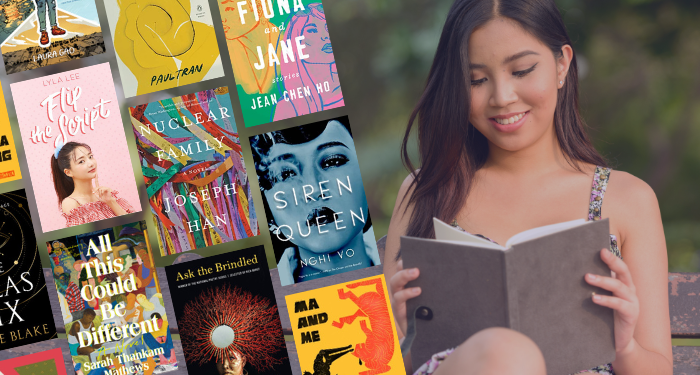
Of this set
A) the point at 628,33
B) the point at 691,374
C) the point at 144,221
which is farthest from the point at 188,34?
the point at 691,374

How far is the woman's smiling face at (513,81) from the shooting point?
6.25ft

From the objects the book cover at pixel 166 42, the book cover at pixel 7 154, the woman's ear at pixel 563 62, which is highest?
the book cover at pixel 166 42

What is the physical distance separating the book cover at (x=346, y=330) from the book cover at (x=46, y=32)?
4.87 ft

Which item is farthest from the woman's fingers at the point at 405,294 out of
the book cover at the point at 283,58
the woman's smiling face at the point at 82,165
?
the woman's smiling face at the point at 82,165

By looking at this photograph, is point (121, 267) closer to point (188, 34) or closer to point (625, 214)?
point (188, 34)

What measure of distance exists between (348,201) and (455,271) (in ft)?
2.52

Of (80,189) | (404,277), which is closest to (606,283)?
(404,277)

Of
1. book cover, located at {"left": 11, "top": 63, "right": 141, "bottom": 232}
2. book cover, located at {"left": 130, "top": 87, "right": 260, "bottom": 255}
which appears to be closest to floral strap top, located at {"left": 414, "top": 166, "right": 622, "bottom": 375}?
book cover, located at {"left": 130, "top": 87, "right": 260, "bottom": 255}

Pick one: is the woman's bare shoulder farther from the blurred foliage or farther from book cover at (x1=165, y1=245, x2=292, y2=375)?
book cover at (x1=165, y1=245, x2=292, y2=375)

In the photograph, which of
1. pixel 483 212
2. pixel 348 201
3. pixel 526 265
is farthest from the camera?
pixel 348 201

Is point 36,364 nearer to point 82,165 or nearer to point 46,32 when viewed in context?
point 82,165

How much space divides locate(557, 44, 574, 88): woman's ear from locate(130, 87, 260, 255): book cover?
1345 millimetres

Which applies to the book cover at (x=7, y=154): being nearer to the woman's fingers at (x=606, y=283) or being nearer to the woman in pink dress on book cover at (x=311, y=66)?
the woman in pink dress on book cover at (x=311, y=66)

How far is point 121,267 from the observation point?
238 centimetres
